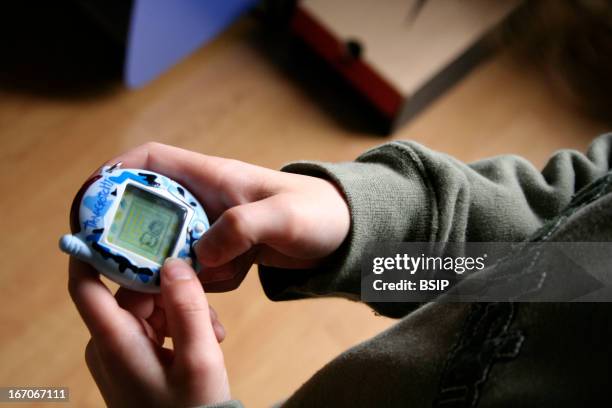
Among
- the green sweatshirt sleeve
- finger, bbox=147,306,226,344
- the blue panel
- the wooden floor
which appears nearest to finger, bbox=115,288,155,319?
finger, bbox=147,306,226,344

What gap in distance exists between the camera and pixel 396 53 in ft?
3.74

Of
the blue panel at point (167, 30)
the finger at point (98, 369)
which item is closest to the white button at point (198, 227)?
the finger at point (98, 369)

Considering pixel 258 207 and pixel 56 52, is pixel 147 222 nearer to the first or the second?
pixel 258 207

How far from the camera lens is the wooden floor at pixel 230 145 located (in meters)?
0.92

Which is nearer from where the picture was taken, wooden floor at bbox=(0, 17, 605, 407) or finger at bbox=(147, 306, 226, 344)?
finger at bbox=(147, 306, 226, 344)

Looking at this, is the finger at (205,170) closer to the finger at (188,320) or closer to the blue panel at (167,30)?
the finger at (188,320)

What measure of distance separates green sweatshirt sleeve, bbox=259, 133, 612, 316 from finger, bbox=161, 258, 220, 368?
13cm

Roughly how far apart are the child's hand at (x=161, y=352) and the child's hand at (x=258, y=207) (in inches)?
2.5

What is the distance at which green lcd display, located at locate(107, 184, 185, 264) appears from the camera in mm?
541

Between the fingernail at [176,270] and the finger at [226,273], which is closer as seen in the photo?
the fingernail at [176,270]

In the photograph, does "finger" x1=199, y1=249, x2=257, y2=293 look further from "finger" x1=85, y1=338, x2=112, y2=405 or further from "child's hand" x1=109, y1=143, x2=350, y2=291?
"finger" x1=85, y1=338, x2=112, y2=405

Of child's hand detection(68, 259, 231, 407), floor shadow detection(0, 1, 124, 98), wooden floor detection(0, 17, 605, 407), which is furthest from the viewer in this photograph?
floor shadow detection(0, 1, 124, 98)

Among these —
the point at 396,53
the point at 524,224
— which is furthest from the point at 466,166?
the point at 396,53

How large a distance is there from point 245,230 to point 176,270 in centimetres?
7
